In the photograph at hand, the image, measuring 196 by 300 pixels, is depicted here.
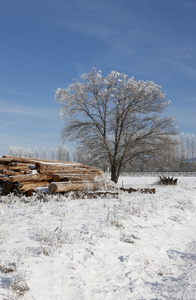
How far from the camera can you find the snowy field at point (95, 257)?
10.4 feet

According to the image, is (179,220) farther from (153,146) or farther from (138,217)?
(153,146)

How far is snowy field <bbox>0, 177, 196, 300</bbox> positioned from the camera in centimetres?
317

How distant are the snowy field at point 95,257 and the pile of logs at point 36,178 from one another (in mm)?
3204

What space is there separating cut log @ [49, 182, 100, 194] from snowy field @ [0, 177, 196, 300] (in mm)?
2768

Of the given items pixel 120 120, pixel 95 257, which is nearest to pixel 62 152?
pixel 120 120

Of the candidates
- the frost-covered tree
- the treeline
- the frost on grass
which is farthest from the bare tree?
the frost-covered tree

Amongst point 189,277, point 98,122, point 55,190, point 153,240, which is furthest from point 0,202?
point 98,122

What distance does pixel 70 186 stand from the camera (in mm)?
9688

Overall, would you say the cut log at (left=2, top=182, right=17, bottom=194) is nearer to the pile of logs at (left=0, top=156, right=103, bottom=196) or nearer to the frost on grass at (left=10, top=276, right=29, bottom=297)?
the pile of logs at (left=0, top=156, right=103, bottom=196)

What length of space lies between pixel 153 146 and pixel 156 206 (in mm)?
12825

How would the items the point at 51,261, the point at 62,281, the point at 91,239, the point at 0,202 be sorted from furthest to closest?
the point at 0,202 → the point at 91,239 → the point at 51,261 → the point at 62,281

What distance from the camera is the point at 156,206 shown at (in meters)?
7.36

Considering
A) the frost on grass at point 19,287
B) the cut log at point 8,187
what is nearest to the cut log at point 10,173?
the cut log at point 8,187

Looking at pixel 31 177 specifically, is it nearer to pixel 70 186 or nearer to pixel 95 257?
pixel 70 186
